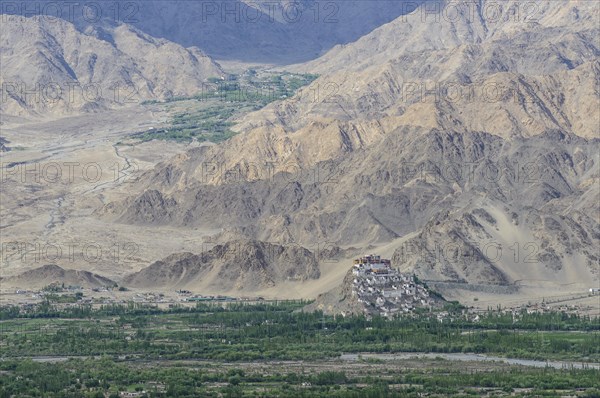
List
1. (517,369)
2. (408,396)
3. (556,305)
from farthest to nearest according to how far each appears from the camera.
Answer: (556,305)
(517,369)
(408,396)

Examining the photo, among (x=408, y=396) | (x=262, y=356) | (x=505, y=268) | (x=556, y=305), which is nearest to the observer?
(x=408, y=396)

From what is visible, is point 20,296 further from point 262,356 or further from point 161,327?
point 262,356

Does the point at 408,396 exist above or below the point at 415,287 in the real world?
below

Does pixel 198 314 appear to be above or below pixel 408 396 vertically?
above

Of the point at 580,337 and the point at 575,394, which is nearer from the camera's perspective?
the point at 575,394

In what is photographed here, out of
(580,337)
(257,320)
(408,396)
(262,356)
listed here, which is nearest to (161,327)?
(257,320)

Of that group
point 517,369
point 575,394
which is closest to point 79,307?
point 517,369

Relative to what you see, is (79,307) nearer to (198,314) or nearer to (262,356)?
(198,314)

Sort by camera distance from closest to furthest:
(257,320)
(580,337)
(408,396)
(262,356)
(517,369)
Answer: (408,396) → (517,369) → (262,356) → (580,337) → (257,320)

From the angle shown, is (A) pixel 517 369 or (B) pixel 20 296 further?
(B) pixel 20 296
